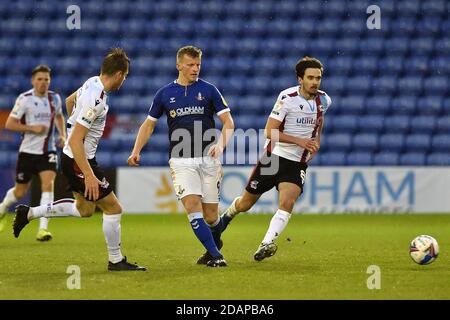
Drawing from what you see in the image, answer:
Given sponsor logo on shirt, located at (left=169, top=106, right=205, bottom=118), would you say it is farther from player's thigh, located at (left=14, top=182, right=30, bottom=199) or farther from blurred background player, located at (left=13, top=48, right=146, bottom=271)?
player's thigh, located at (left=14, top=182, right=30, bottom=199)

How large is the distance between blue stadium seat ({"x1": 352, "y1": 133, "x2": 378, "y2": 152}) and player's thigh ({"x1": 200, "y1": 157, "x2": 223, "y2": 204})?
8358 mm

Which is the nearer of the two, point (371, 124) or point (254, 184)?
point (254, 184)

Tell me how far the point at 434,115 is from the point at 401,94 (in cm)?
71

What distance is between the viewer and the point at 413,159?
48.9ft

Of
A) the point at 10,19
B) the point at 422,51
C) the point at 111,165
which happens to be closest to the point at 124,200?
the point at 111,165

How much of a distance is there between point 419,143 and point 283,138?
8350mm

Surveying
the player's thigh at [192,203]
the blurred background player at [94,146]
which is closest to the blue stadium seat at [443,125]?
the player's thigh at [192,203]

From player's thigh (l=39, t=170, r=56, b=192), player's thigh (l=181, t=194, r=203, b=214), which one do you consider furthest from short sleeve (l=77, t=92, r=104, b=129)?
player's thigh (l=39, t=170, r=56, b=192)

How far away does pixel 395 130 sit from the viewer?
601 inches

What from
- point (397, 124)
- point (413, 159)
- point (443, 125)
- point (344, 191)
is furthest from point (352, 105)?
point (344, 191)

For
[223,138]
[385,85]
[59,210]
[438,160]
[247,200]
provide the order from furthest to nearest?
[385,85]
[438,160]
[247,200]
[59,210]
[223,138]

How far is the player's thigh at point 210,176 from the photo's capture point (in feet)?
22.9

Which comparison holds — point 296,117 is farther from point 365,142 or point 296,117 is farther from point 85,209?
point 365,142

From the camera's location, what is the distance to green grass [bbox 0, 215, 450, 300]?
5430 mm
